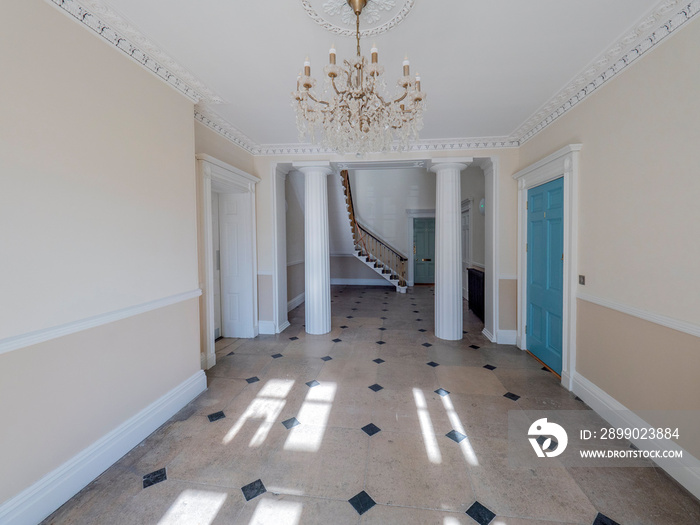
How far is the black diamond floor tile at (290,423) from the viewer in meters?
2.42

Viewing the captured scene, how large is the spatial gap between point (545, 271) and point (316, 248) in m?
3.17

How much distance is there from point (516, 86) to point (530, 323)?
9.46 feet

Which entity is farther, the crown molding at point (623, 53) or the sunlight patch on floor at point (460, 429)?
the sunlight patch on floor at point (460, 429)

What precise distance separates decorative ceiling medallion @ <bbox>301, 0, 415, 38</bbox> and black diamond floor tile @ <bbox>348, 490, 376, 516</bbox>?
118 inches

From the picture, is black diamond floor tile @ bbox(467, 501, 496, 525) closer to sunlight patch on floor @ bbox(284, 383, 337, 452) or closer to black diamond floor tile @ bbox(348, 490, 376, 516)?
black diamond floor tile @ bbox(348, 490, 376, 516)

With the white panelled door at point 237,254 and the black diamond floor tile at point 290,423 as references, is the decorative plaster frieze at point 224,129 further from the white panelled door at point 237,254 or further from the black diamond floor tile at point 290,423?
the black diamond floor tile at point 290,423

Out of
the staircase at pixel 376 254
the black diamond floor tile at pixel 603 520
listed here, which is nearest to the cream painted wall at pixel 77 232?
the black diamond floor tile at pixel 603 520

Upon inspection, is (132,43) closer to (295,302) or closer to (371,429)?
(371,429)

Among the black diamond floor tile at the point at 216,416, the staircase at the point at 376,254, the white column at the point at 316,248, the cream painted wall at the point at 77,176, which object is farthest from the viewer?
the staircase at the point at 376,254

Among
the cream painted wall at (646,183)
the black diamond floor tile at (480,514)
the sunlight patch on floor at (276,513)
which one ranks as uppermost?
the cream painted wall at (646,183)

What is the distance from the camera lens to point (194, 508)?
1664 millimetres

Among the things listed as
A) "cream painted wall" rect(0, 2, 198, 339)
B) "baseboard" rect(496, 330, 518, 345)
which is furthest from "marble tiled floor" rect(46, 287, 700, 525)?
"cream painted wall" rect(0, 2, 198, 339)

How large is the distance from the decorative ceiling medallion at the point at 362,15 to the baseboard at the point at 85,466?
10.3 feet

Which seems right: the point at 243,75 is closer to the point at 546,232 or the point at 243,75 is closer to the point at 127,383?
the point at 127,383
